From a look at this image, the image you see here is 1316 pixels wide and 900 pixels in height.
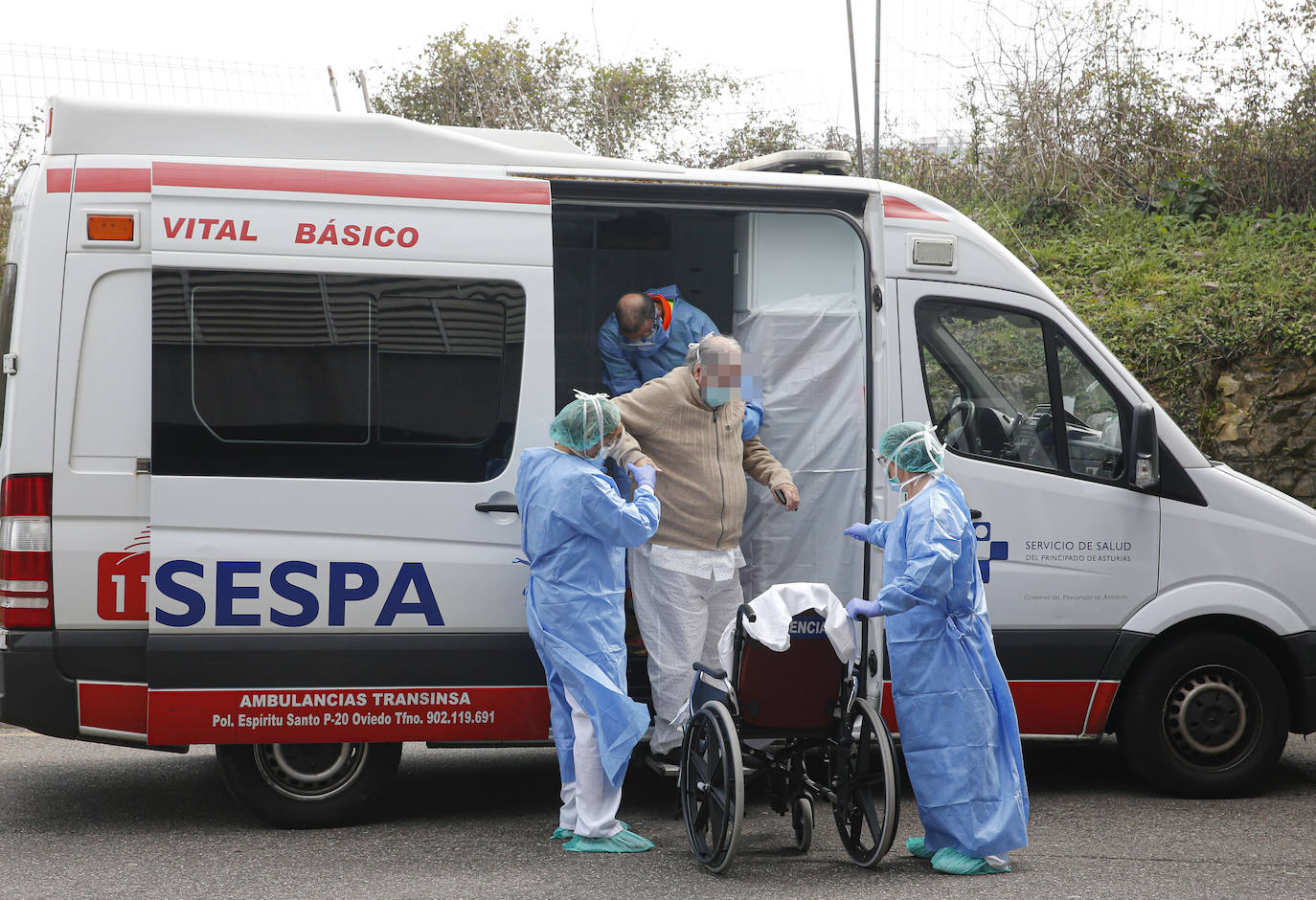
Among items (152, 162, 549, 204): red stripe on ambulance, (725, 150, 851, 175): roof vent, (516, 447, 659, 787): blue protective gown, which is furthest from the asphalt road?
(725, 150, 851, 175): roof vent

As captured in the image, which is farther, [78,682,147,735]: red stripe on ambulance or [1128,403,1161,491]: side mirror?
[1128,403,1161,491]: side mirror

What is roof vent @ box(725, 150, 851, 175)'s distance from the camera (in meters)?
5.25

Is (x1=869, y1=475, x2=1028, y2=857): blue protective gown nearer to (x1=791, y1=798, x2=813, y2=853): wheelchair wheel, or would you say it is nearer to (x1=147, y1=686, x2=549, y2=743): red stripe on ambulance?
(x1=791, y1=798, x2=813, y2=853): wheelchair wheel

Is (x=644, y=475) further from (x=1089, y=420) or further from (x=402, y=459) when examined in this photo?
(x=1089, y=420)

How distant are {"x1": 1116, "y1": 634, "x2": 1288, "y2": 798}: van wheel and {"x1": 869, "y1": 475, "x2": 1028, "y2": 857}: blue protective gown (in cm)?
113

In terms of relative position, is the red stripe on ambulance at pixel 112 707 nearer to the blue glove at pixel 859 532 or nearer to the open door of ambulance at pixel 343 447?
the open door of ambulance at pixel 343 447

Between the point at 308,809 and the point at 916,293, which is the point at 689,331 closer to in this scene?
the point at 916,293

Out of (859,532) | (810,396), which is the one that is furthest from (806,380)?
(859,532)

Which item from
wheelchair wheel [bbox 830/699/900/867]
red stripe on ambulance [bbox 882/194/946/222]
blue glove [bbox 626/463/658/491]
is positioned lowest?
wheelchair wheel [bbox 830/699/900/867]

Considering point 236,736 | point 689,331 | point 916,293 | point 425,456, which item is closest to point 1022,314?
point 916,293

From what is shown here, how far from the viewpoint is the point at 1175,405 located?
9.36m

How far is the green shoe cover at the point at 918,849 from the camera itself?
4398 millimetres

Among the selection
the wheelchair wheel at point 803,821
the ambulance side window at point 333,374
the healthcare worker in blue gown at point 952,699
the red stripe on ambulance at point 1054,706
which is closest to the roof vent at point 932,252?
the healthcare worker in blue gown at point 952,699

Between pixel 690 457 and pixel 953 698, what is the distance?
1.45 m
